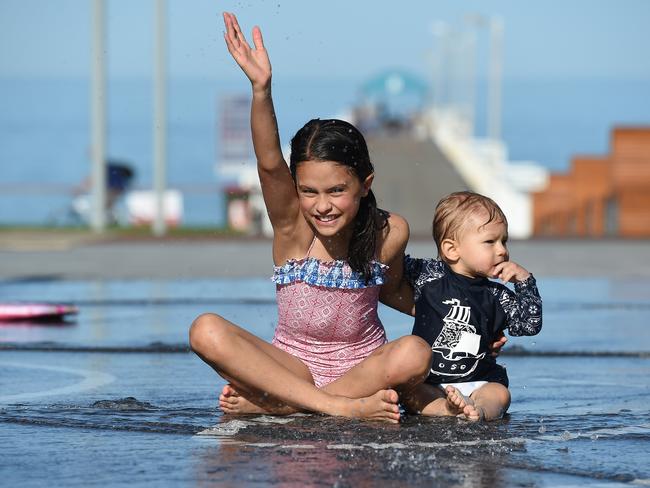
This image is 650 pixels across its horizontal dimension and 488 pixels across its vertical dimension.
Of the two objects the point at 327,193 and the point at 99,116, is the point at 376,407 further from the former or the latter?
the point at 99,116

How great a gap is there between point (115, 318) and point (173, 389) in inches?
146

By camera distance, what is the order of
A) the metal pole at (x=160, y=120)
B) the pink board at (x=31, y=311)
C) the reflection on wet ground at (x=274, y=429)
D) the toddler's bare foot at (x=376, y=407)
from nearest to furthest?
1. the reflection on wet ground at (x=274, y=429)
2. the toddler's bare foot at (x=376, y=407)
3. the pink board at (x=31, y=311)
4. the metal pole at (x=160, y=120)

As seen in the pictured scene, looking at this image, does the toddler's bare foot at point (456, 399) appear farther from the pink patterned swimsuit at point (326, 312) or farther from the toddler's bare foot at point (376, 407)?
the pink patterned swimsuit at point (326, 312)

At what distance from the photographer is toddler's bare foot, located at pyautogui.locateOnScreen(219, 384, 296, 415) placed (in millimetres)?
5719

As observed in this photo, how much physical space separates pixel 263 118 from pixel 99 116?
20.5 m

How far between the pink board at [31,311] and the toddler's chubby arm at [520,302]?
183 inches

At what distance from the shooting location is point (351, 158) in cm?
572

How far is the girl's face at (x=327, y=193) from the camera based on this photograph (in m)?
5.68

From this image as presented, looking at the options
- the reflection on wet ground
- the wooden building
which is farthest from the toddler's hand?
the wooden building

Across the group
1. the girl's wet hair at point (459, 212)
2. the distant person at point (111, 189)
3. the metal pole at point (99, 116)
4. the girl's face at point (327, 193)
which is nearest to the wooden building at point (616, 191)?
the metal pole at point (99, 116)

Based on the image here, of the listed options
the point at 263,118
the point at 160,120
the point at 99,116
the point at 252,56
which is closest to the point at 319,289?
the point at 263,118

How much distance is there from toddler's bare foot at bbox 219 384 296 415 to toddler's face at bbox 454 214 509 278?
871mm

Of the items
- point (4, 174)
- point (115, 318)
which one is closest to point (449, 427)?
point (115, 318)

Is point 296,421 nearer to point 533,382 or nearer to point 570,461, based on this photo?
point 570,461
